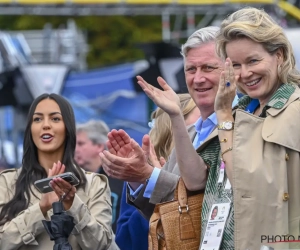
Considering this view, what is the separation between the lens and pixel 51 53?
18547 millimetres

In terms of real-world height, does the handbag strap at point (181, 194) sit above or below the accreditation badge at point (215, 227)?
above

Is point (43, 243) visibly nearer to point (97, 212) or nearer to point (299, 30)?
point (97, 212)

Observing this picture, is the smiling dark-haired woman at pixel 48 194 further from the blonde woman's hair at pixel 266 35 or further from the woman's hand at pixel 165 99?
the blonde woman's hair at pixel 266 35

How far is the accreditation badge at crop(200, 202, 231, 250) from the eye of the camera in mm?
4145

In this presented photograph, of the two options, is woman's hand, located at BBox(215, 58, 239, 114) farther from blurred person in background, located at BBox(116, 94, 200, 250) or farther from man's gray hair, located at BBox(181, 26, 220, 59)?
blurred person in background, located at BBox(116, 94, 200, 250)

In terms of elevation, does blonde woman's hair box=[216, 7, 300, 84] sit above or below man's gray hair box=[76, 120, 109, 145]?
below

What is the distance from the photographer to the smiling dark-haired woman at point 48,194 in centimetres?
549

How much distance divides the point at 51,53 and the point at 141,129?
609cm

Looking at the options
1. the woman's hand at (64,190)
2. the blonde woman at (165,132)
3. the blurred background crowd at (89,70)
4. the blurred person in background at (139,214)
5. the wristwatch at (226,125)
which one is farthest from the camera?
the blurred background crowd at (89,70)

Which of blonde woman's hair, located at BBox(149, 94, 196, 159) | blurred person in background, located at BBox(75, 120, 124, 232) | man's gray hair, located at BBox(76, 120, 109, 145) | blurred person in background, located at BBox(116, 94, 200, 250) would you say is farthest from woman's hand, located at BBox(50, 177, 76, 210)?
man's gray hair, located at BBox(76, 120, 109, 145)

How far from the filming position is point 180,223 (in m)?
4.42

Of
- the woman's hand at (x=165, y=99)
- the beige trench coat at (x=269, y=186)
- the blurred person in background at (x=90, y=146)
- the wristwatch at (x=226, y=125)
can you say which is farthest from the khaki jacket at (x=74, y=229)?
the blurred person in background at (x=90, y=146)

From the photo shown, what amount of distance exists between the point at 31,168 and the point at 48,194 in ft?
1.22

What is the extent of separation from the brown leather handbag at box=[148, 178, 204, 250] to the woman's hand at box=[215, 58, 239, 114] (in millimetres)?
504
